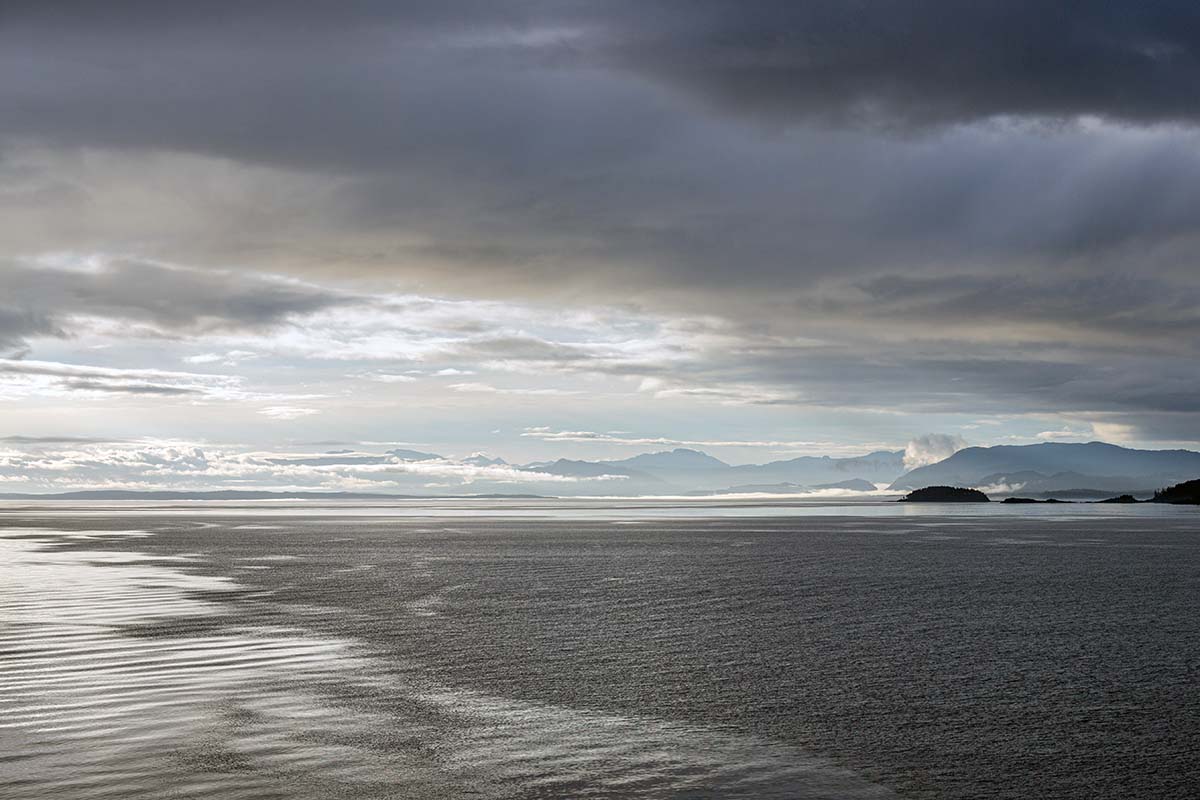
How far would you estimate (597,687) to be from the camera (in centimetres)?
1933

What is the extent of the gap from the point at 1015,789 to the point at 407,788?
7.42 meters

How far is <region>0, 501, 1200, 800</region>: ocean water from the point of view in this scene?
13344 millimetres

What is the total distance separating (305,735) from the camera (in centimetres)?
1531

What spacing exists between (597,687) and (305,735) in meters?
5.86

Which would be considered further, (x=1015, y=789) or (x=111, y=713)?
(x=111, y=713)

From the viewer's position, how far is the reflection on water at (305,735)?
1283 cm

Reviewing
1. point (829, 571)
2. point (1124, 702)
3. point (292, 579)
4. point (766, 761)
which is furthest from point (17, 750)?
point (829, 571)

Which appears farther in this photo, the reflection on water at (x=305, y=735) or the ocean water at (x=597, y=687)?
the ocean water at (x=597, y=687)

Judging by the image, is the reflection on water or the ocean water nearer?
the reflection on water

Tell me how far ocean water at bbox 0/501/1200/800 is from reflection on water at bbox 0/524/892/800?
2.6 inches

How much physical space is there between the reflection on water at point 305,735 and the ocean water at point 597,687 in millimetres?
67

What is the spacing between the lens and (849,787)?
511 inches

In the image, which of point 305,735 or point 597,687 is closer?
point 305,735

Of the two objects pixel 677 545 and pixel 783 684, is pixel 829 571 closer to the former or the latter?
pixel 677 545
